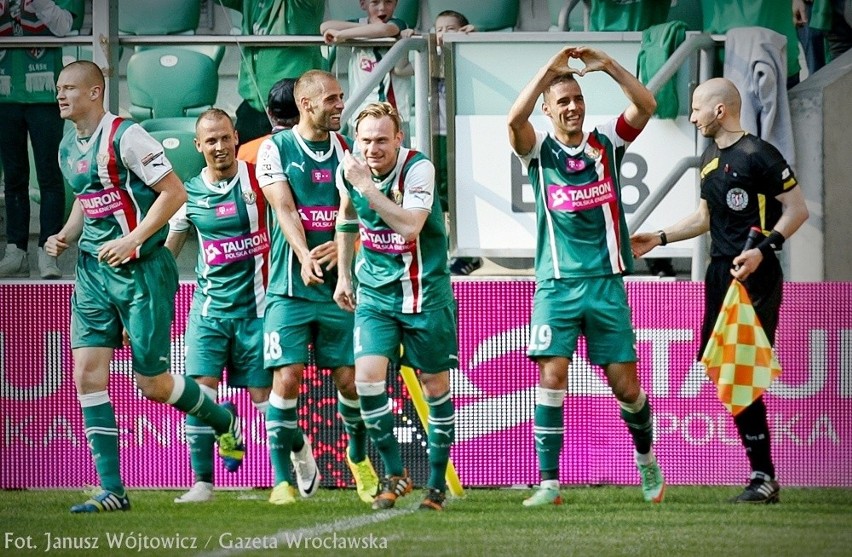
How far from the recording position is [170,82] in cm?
1062

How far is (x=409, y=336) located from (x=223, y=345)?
126 cm

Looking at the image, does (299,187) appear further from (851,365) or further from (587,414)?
(851,365)

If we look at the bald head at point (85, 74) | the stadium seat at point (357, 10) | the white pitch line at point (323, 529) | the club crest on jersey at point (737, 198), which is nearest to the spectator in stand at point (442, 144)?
the stadium seat at point (357, 10)

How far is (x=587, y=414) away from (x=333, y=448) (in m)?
1.48

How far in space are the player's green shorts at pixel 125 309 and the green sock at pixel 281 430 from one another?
62cm

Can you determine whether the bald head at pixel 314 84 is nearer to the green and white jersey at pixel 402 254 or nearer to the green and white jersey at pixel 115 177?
the green and white jersey at pixel 402 254

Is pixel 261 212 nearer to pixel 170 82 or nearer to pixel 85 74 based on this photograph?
pixel 85 74

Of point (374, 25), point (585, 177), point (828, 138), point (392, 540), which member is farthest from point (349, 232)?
point (828, 138)

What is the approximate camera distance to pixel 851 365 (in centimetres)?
896

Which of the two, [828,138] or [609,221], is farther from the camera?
[828,138]

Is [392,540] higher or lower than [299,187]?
lower

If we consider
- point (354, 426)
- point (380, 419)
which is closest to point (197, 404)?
point (354, 426)

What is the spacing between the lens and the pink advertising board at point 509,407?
9000 mm

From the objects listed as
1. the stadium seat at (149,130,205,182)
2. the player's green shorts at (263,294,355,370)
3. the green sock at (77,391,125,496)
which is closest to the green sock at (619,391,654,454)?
the player's green shorts at (263,294,355,370)
